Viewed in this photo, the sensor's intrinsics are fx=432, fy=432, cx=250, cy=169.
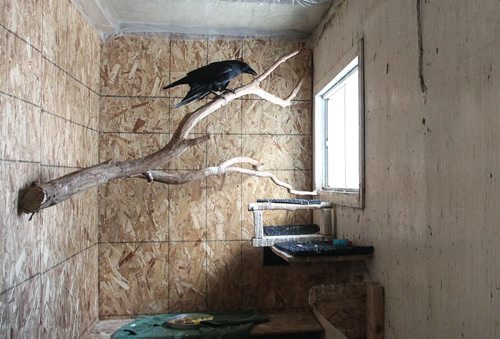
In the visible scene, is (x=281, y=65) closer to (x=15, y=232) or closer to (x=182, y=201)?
(x=182, y=201)

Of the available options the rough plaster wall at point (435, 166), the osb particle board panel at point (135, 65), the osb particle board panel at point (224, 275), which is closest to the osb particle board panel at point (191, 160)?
the osb particle board panel at point (135, 65)

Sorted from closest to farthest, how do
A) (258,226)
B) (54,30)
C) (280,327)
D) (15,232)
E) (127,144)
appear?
(15,232), (54,30), (258,226), (280,327), (127,144)

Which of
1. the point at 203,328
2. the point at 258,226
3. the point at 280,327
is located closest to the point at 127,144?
the point at 258,226

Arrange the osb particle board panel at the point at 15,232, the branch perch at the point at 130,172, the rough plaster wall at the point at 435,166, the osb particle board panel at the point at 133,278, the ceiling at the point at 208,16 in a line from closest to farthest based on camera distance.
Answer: the rough plaster wall at the point at 435,166 < the osb particle board panel at the point at 15,232 < the branch perch at the point at 130,172 < the ceiling at the point at 208,16 < the osb particle board panel at the point at 133,278

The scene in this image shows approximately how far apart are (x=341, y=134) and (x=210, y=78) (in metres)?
1.05

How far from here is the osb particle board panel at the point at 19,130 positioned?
1.75 meters

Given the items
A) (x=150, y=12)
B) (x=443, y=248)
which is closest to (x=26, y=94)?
(x=150, y=12)

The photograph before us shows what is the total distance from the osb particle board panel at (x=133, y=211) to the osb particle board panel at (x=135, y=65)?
71 cm

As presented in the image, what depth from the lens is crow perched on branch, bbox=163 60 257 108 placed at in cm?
252

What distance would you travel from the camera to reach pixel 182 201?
3.30 meters

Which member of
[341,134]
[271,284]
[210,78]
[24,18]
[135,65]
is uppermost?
[135,65]

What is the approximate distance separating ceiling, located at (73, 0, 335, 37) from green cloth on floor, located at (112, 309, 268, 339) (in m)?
2.13

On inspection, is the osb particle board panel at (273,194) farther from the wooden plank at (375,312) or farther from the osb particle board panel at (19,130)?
the osb particle board panel at (19,130)

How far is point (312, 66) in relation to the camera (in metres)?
3.45
